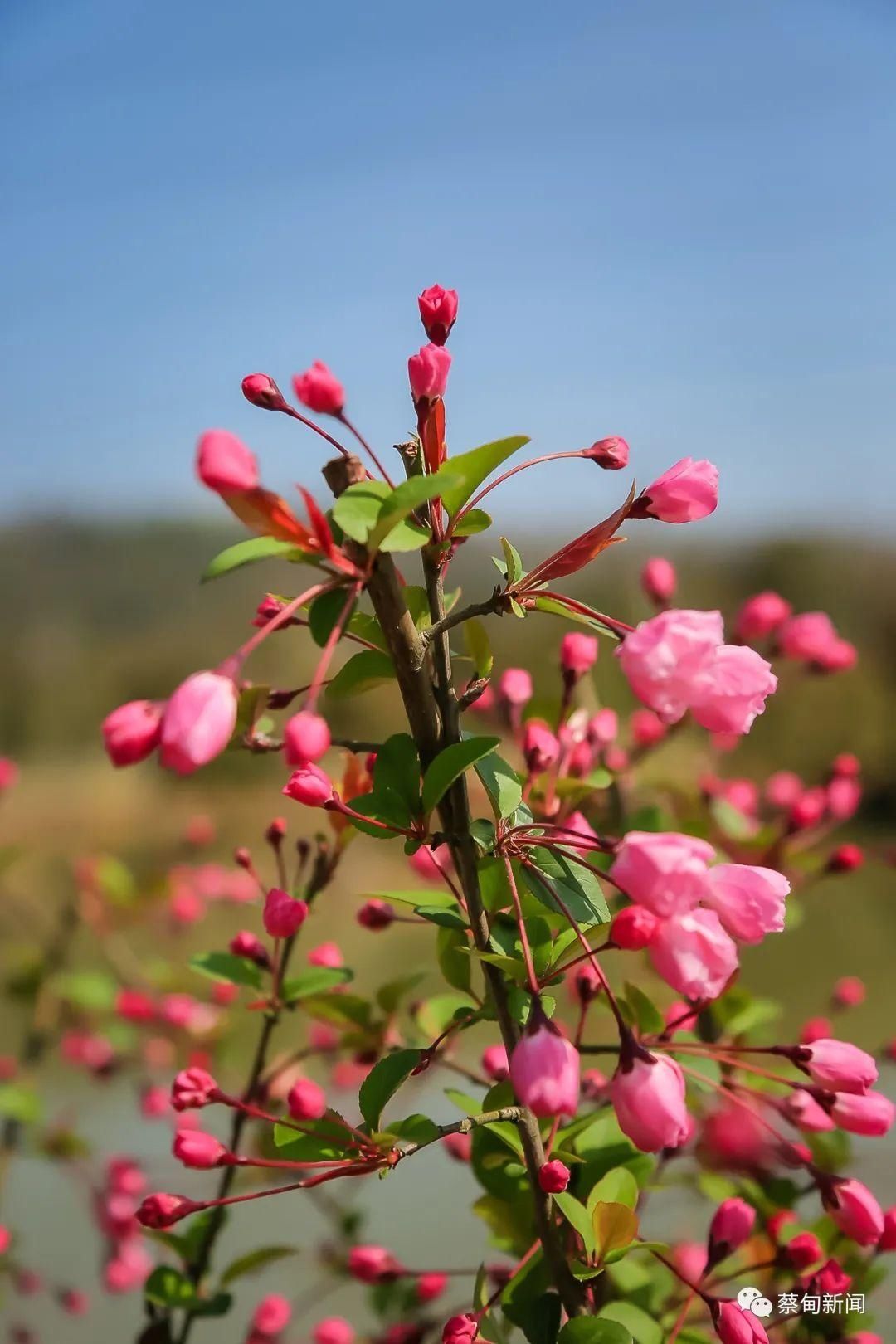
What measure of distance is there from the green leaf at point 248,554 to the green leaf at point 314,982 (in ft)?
0.83

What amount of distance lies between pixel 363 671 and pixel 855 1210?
0.29m

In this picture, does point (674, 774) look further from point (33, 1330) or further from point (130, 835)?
point (130, 835)

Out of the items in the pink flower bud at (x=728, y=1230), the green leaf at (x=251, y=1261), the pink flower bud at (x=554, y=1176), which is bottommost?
the green leaf at (x=251, y=1261)

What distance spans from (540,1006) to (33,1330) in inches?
29.4

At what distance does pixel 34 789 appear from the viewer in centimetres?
248

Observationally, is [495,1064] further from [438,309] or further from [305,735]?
[438,309]

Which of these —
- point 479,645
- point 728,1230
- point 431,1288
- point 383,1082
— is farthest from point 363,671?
point 431,1288

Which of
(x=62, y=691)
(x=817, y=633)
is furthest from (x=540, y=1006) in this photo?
(x=62, y=691)

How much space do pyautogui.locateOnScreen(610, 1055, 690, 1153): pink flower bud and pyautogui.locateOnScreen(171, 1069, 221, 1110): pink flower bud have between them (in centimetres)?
17

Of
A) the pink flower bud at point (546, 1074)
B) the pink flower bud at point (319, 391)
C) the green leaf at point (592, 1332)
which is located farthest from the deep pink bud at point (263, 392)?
the green leaf at point (592, 1332)

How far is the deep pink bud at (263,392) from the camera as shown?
0.36 metres

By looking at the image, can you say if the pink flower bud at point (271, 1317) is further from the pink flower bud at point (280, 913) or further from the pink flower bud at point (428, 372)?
the pink flower bud at point (428, 372)

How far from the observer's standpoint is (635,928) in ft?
1.02

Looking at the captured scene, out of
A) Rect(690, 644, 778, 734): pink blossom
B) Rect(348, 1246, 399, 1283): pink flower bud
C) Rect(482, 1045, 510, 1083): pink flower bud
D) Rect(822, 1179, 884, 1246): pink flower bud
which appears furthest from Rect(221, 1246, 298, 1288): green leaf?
Rect(690, 644, 778, 734): pink blossom
